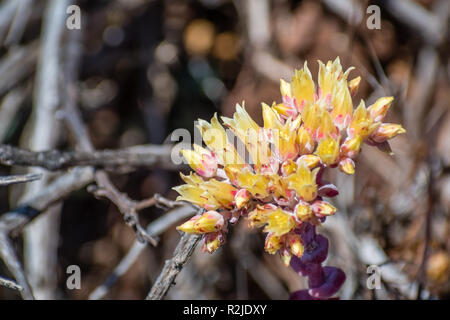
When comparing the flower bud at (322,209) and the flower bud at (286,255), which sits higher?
the flower bud at (322,209)

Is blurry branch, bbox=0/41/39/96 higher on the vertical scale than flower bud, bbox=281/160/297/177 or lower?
higher

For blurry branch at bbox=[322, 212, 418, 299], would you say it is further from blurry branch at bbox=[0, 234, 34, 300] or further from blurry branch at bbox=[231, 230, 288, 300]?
blurry branch at bbox=[0, 234, 34, 300]

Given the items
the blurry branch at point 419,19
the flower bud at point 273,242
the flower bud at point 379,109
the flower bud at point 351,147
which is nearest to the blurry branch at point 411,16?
the blurry branch at point 419,19

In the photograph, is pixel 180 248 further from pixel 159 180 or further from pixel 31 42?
pixel 31 42

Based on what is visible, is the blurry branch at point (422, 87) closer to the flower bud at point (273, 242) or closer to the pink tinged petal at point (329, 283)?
the pink tinged petal at point (329, 283)

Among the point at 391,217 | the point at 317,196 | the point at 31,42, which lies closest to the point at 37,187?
the point at 31,42

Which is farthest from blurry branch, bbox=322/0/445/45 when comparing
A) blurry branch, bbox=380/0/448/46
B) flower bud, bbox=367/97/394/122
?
flower bud, bbox=367/97/394/122
